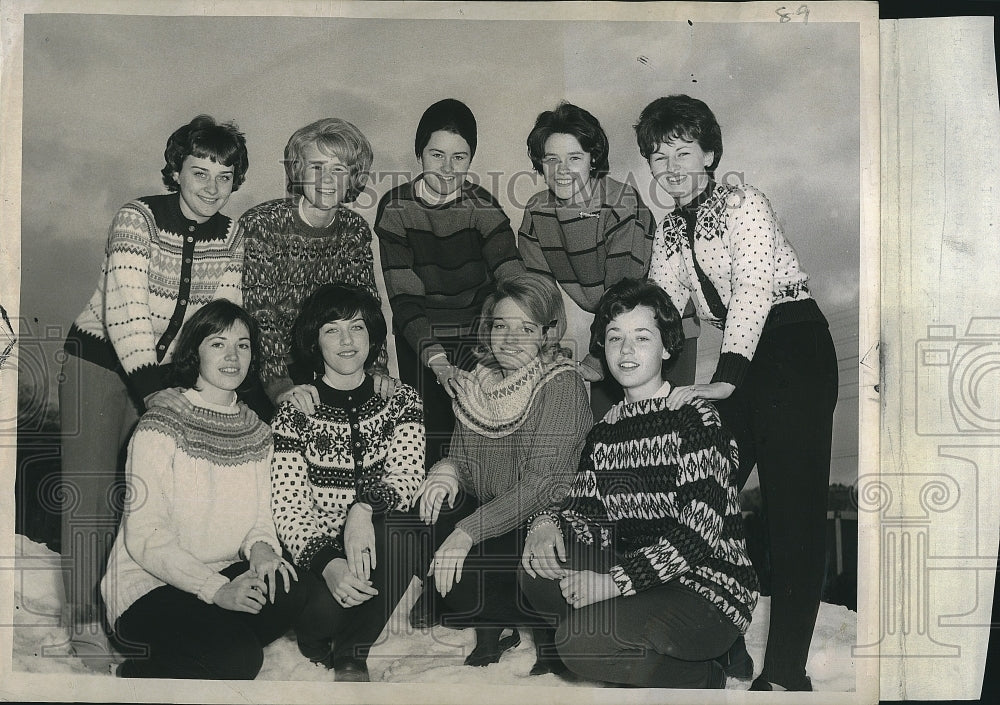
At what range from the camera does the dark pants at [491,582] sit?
83.4 inches

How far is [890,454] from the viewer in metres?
2.18

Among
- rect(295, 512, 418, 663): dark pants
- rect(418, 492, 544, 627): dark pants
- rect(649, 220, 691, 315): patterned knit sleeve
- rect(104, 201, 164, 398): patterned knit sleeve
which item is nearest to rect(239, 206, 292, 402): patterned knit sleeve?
rect(104, 201, 164, 398): patterned knit sleeve

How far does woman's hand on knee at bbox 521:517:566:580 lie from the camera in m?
2.10

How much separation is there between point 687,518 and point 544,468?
1.21 ft

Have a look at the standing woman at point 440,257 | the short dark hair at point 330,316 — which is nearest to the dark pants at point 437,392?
the standing woman at point 440,257

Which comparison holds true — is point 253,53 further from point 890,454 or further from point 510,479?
point 890,454

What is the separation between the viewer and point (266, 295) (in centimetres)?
217

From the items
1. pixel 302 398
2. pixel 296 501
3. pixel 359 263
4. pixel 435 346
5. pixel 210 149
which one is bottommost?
pixel 296 501

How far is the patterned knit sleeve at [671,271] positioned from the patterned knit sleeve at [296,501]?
97 cm

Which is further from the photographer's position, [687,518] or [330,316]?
[330,316]

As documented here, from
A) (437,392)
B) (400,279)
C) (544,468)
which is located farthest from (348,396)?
(544,468)

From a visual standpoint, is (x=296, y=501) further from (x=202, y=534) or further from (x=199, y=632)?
(x=199, y=632)

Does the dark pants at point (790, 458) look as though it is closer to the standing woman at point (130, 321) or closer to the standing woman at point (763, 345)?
the standing woman at point (763, 345)

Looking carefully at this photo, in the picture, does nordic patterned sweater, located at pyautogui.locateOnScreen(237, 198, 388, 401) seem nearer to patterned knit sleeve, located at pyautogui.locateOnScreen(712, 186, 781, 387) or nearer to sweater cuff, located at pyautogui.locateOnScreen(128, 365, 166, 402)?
sweater cuff, located at pyautogui.locateOnScreen(128, 365, 166, 402)
